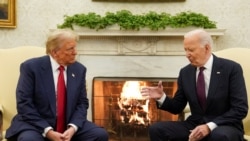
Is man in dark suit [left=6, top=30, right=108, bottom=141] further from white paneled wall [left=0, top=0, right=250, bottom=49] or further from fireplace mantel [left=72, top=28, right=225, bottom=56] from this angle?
white paneled wall [left=0, top=0, right=250, bottom=49]

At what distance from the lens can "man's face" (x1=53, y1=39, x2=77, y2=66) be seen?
2795 mm

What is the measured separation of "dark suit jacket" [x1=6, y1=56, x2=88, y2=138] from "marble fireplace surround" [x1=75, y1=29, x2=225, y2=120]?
1375mm

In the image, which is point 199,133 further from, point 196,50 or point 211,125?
point 196,50

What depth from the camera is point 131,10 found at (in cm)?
436

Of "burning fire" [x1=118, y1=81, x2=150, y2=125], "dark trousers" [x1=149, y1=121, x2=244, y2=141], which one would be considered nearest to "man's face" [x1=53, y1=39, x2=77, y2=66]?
"dark trousers" [x1=149, y1=121, x2=244, y2=141]

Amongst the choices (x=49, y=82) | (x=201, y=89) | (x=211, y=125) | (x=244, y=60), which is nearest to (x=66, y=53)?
(x=49, y=82)

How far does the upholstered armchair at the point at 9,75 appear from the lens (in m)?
3.30

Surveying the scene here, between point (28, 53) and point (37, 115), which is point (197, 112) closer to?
point (37, 115)

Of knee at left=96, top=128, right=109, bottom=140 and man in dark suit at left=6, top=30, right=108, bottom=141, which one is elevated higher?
man in dark suit at left=6, top=30, right=108, bottom=141

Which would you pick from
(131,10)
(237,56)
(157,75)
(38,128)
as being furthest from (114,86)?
(38,128)

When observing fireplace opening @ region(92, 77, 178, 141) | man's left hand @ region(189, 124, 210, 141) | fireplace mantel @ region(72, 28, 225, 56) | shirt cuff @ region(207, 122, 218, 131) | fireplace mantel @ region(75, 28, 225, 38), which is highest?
fireplace mantel @ region(75, 28, 225, 38)

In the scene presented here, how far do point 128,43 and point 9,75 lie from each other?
→ 130cm

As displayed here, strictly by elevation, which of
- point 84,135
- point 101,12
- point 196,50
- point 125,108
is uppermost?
point 101,12

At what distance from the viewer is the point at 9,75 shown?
11.1 ft
